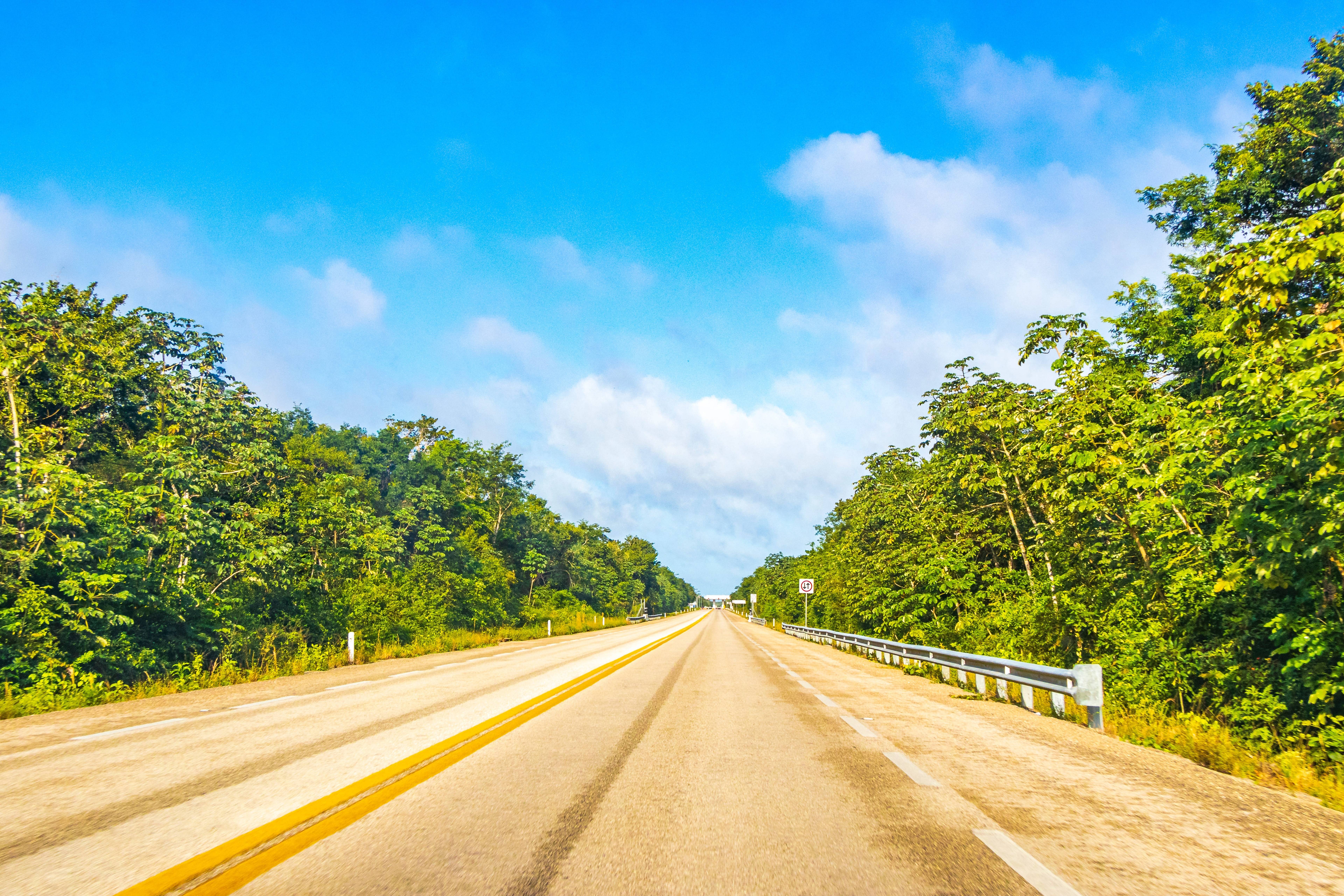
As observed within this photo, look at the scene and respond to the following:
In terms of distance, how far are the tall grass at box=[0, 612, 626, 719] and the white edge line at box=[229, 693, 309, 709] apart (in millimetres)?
2515

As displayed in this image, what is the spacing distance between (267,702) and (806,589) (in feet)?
133

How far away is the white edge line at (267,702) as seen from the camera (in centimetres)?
996

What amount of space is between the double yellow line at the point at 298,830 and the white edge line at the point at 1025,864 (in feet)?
12.3

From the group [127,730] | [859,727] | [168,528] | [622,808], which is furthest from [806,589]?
[622,808]

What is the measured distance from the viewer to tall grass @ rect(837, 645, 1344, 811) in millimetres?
5773

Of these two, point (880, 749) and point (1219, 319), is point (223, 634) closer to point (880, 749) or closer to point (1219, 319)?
point (880, 749)

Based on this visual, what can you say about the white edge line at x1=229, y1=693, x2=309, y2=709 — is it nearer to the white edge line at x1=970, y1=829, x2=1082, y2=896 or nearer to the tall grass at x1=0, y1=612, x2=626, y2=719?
the tall grass at x1=0, y1=612, x2=626, y2=719

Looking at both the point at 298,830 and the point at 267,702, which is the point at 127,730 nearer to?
the point at 267,702

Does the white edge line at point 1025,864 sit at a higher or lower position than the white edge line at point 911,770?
higher

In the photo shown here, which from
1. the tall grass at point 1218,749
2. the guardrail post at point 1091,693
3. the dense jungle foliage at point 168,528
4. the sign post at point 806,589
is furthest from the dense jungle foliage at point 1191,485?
the sign post at point 806,589

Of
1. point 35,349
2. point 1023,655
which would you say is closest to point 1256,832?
point 1023,655

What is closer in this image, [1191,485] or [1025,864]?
[1025,864]

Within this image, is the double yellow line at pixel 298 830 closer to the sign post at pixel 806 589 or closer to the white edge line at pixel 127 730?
the white edge line at pixel 127 730

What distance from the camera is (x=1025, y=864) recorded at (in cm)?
368
